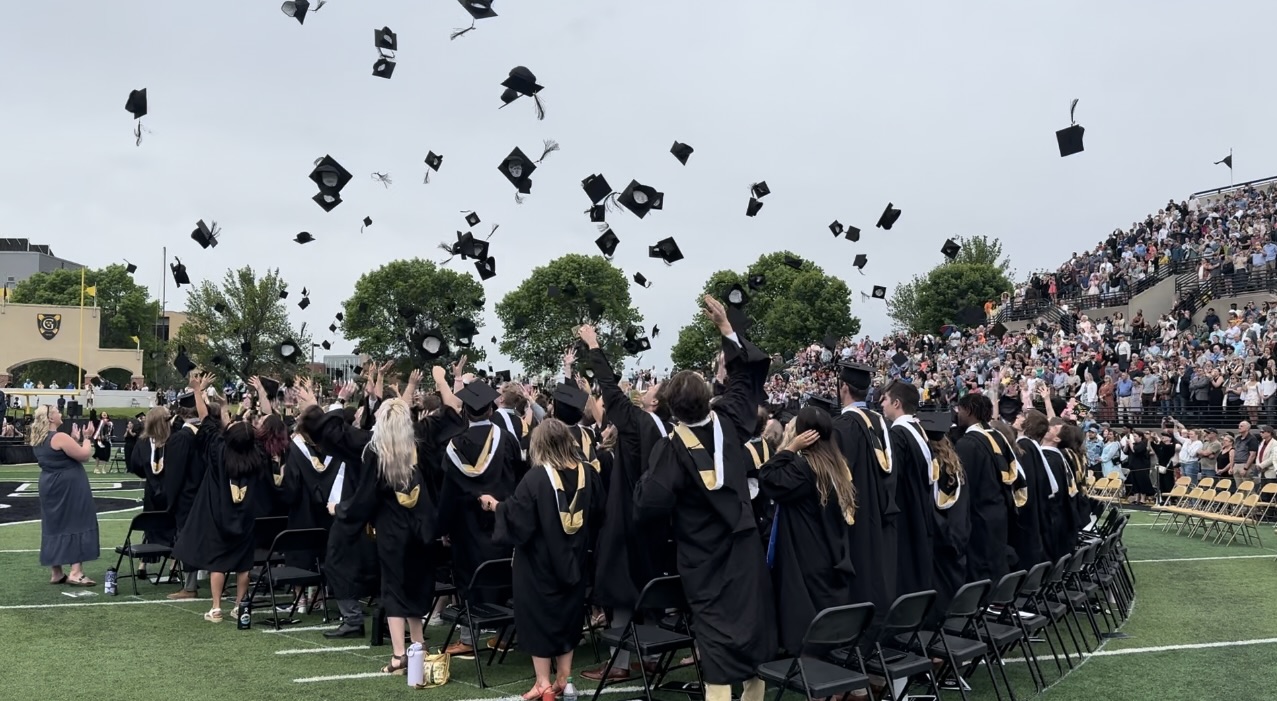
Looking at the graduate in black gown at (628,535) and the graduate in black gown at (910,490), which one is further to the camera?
the graduate in black gown at (628,535)

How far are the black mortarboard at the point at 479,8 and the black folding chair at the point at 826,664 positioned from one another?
749cm

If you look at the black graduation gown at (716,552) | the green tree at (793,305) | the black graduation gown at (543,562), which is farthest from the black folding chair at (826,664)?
the green tree at (793,305)

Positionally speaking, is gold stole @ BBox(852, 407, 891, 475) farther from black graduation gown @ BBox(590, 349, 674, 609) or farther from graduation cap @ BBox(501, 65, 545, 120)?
graduation cap @ BBox(501, 65, 545, 120)

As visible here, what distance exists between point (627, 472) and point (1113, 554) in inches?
215

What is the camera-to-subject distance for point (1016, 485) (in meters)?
8.03

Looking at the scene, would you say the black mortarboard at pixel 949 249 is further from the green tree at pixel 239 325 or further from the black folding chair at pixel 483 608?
the green tree at pixel 239 325

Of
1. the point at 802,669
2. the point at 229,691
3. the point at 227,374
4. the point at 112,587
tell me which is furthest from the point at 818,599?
the point at 227,374

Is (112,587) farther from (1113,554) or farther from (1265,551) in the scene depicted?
(1265,551)

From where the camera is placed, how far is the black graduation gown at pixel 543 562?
20.0 feet

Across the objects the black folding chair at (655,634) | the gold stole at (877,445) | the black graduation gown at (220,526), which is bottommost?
the black folding chair at (655,634)

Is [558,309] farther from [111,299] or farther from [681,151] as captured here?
[681,151]

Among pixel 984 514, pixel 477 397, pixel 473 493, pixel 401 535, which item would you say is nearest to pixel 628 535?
pixel 473 493

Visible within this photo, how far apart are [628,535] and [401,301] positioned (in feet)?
206

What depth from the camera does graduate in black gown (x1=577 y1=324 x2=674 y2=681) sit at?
6.73 meters
